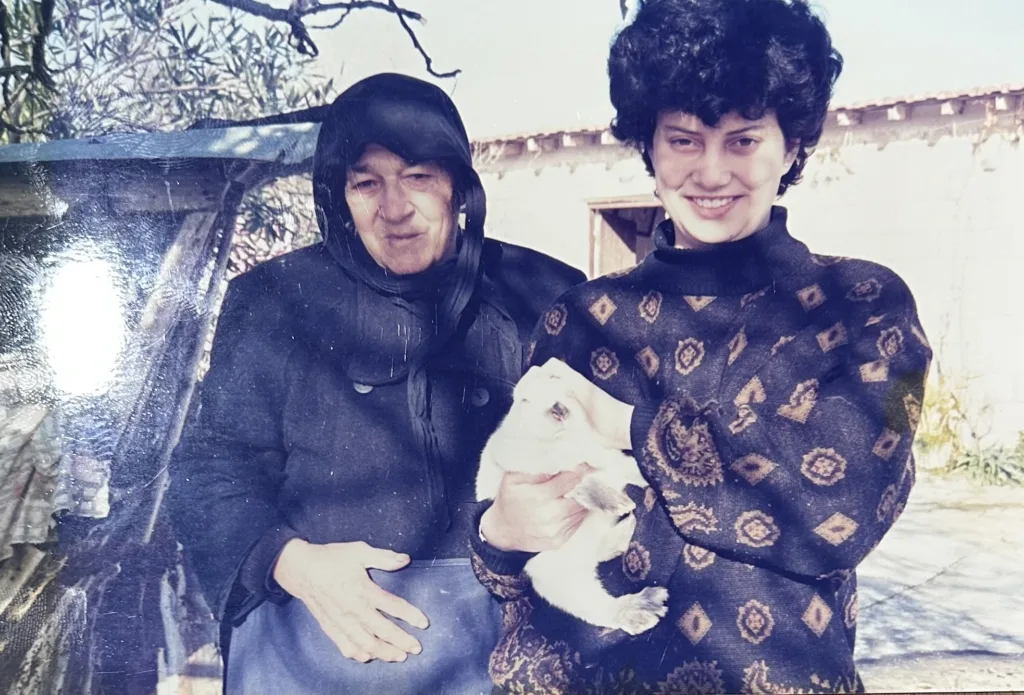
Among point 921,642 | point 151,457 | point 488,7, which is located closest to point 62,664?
point 151,457

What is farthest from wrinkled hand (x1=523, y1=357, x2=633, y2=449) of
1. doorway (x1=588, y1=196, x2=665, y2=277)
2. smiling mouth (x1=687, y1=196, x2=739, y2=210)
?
smiling mouth (x1=687, y1=196, x2=739, y2=210)

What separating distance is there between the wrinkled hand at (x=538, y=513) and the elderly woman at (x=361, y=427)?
0.42 feet

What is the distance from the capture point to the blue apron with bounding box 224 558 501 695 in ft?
9.41

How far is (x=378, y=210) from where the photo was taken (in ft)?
9.49

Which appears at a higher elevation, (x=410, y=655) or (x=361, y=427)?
(x=361, y=427)

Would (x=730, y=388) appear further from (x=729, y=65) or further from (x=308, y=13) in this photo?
(x=308, y=13)

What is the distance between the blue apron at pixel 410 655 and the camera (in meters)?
2.87

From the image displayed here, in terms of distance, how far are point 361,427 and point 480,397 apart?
38cm

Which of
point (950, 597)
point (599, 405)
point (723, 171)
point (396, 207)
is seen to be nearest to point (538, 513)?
point (599, 405)

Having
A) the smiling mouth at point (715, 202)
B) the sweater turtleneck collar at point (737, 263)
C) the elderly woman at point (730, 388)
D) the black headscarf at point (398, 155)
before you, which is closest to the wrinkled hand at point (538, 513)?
the elderly woman at point (730, 388)

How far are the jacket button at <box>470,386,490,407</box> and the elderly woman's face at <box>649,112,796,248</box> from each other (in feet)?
2.48

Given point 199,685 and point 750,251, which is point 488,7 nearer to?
point 750,251

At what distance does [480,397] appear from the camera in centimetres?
287

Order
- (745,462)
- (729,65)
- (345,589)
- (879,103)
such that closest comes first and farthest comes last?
(745,462)
(729,65)
(345,589)
(879,103)
